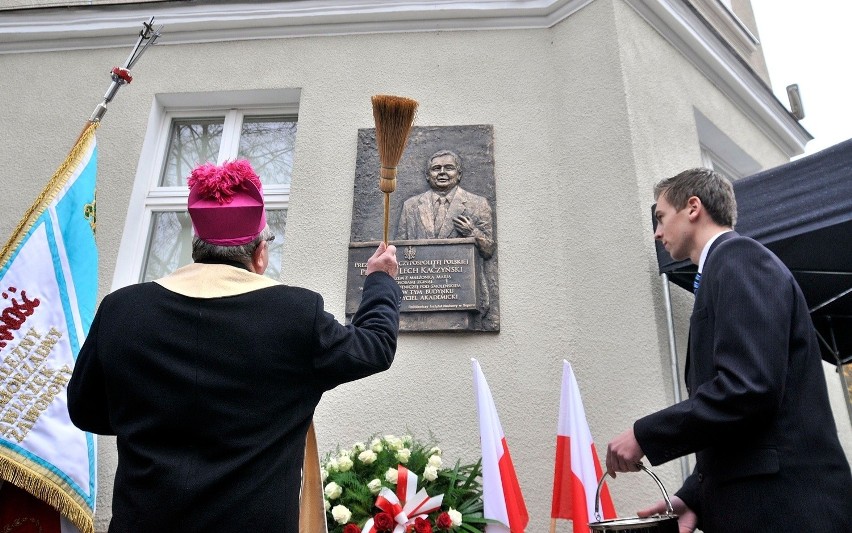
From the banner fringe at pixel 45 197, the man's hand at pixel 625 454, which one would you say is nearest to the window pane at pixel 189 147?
the banner fringe at pixel 45 197

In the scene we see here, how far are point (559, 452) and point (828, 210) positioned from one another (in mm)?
1691

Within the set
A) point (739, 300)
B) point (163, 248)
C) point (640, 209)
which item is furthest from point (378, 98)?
point (163, 248)

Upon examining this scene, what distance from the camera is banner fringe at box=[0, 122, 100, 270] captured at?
317 cm

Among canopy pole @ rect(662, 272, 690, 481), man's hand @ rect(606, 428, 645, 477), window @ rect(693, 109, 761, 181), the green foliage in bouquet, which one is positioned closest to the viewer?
man's hand @ rect(606, 428, 645, 477)

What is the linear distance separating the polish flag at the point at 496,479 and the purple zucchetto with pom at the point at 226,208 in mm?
1623

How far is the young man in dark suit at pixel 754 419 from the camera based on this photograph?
5.53 ft

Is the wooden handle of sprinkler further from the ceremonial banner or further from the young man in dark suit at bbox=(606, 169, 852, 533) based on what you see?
the ceremonial banner

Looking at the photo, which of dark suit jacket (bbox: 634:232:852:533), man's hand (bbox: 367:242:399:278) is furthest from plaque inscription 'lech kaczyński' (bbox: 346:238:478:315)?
dark suit jacket (bbox: 634:232:852:533)

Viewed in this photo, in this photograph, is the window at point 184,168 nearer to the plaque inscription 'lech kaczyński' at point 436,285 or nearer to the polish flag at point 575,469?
the plaque inscription 'lech kaczyński' at point 436,285

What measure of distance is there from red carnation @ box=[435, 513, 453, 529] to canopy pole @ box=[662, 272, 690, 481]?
1275mm

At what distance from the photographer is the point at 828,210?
301cm

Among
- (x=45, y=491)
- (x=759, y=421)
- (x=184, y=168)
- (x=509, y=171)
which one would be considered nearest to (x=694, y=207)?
(x=759, y=421)

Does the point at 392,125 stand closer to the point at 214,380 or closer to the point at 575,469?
the point at 214,380

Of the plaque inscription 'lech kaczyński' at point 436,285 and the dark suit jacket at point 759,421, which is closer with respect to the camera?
the dark suit jacket at point 759,421
